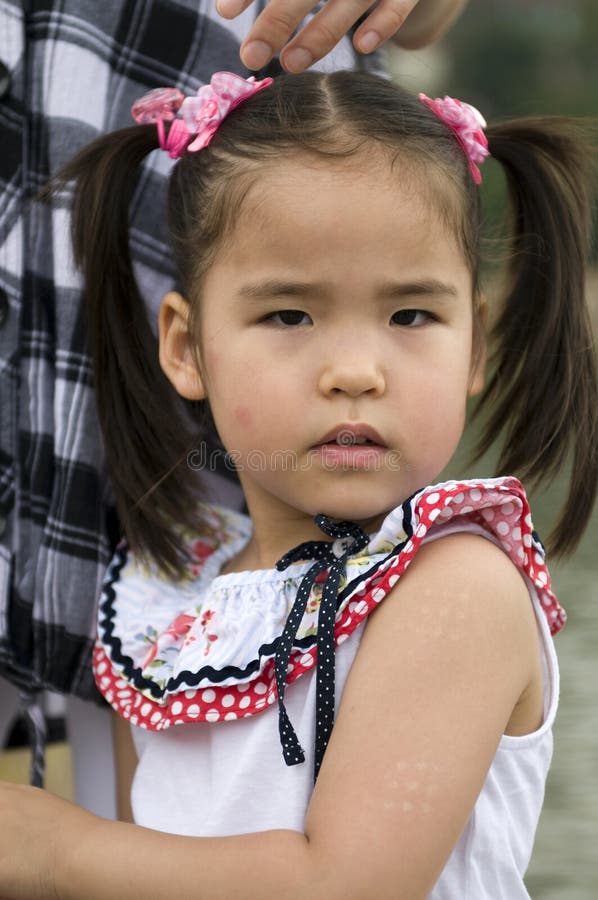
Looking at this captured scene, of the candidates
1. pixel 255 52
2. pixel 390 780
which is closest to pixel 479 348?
pixel 255 52

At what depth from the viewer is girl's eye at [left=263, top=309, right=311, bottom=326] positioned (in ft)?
4.04

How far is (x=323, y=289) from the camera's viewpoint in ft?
3.94

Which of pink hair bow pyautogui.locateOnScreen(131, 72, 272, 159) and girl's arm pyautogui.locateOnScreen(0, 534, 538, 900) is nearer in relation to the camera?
girl's arm pyautogui.locateOnScreen(0, 534, 538, 900)

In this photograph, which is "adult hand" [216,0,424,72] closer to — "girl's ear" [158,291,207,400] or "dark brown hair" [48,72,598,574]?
"dark brown hair" [48,72,598,574]

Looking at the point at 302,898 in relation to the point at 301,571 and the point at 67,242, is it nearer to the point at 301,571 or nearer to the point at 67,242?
the point at 301,571

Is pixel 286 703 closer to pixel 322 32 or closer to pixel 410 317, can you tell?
pixel 410 317

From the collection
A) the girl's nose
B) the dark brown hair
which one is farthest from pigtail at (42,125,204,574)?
the girl's nose

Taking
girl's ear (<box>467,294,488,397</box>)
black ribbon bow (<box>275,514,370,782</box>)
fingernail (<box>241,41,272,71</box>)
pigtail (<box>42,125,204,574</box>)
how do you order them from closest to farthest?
black ribbon bow (<box>275,514,370,782</box>) < fingernail (<box>241,41,272,71</box>) < girl's ear (<box>467,294,488,397</box>) < pigtail (<box>42,125,204,574</box>)

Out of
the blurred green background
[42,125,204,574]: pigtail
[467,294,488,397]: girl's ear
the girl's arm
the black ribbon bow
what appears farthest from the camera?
the blurred green background

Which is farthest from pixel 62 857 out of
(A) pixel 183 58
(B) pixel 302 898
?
(A) pixel 183 58

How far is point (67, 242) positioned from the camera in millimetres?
1506

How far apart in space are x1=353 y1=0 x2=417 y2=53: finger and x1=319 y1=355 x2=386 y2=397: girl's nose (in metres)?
0.35

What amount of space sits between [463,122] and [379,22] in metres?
0.14

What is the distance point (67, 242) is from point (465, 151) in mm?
503
